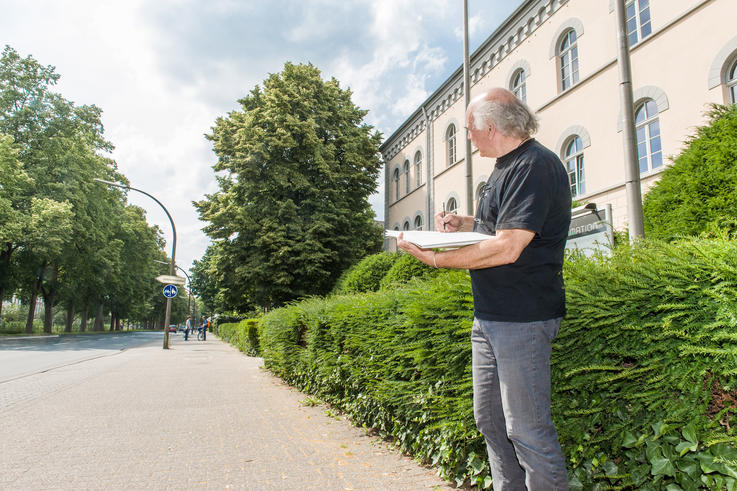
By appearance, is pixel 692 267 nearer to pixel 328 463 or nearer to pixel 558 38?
pixel 328 463

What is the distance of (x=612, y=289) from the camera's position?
245 cm

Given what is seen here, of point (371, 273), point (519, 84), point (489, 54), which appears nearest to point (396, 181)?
point (489, 54)

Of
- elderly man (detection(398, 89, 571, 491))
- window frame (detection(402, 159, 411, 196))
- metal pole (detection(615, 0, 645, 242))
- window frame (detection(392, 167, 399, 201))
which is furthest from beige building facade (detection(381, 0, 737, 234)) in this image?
window frame (detection(392, 167, 399, 201))

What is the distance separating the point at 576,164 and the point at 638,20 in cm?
437

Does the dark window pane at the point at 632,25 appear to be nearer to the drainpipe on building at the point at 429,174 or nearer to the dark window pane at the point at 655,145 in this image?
the dark window pane at the point at 655,145

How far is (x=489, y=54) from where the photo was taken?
19859mm

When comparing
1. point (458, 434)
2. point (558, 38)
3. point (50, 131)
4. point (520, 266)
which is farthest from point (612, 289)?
point (50, 131)

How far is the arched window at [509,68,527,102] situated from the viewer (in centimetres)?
1818

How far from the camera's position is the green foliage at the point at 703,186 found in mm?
5066

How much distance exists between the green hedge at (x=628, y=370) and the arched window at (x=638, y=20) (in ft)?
44.8

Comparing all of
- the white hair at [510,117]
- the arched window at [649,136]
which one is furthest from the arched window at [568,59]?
the white hair at [510,117]

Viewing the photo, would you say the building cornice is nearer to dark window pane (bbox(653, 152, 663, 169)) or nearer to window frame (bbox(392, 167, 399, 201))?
window frame (bbox(392, 167, 399, 201))

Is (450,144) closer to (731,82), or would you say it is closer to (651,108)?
(651,108)

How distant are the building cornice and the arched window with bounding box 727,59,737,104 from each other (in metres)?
6.60
